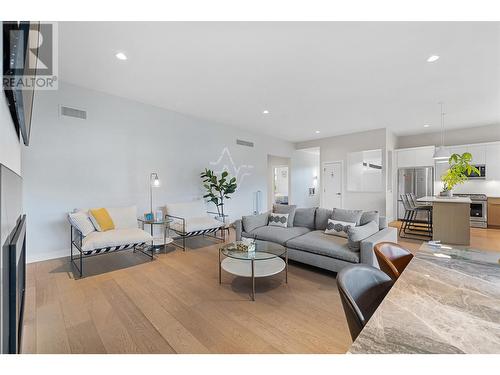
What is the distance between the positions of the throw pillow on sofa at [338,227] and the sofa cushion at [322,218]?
0.84 ft

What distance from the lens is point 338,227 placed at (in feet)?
10.8

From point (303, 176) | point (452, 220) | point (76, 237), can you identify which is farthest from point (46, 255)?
point (303, 176)

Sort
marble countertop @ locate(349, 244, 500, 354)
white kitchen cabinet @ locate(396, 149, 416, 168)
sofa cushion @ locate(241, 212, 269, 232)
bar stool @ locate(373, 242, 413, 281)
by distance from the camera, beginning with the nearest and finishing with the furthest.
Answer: marble countertop @ locate(349, 244, 500, 354) → bar stool @ locate(373, 242, 413, 281) → sofa cushion @ locate(241, 212, 269, 232) → white kitchen cabinet @ locate(396, 149, 416, 168)

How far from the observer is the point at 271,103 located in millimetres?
4328

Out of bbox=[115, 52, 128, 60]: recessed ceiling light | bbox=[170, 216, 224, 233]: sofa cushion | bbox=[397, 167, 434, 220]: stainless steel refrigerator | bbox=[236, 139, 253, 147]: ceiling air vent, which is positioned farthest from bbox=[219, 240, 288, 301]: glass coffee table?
bbox=[397, 167, 434, 220]: stainless steel refrigerator

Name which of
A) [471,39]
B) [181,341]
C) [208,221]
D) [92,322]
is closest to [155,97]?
[208,221]

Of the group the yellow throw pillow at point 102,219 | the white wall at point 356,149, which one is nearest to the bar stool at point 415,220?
the white wall at point 356,149

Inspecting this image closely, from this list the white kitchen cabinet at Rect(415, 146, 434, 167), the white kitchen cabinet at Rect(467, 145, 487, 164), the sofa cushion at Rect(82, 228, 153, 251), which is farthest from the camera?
the white kitchen cabinet at Rect(415, 146, 434, 167)

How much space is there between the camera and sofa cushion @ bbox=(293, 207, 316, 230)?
388 centimetres

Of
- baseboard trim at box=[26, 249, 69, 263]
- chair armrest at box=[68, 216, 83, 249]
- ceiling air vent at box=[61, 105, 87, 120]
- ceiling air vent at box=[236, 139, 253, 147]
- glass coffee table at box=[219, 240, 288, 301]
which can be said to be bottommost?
baseboard trim at box=[26, 249, 69, 263]

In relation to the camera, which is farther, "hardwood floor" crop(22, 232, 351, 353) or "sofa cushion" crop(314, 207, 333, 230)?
"sofa cushion" crop(314, 207, 333, 230)

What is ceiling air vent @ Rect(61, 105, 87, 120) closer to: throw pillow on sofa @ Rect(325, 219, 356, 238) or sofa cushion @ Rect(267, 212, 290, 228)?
sofa cushion @ Rect(267, 212, 290, 228)

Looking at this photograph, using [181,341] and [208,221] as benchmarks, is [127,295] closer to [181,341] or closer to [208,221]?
[181,341]

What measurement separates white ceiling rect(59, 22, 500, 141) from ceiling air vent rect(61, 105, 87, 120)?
16.7 inches
